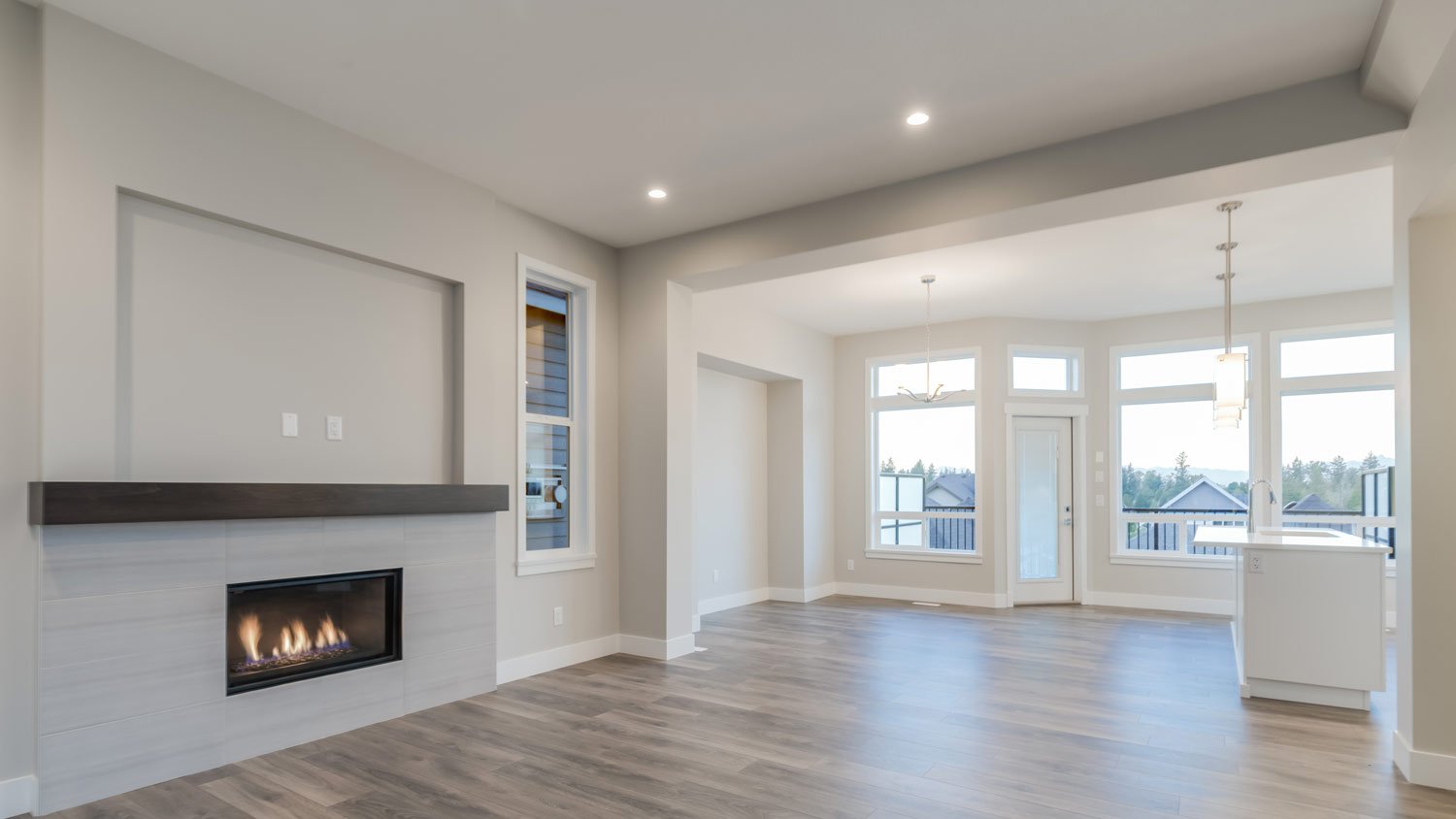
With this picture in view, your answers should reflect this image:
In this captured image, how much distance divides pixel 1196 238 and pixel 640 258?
387 cm

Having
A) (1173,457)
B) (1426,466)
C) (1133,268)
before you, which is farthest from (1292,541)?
(1173,457)

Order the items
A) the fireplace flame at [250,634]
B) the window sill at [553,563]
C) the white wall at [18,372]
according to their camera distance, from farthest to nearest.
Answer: the window sill at [553,563], the fireplace flame at [250,634], the white wall at [18,372]

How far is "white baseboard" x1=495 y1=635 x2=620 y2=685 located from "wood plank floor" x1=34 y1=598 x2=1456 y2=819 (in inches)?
3.6

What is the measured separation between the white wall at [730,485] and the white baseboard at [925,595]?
1037mm

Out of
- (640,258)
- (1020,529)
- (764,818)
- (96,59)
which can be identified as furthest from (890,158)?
(1020,529)

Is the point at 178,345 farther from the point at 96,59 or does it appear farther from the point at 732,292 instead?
the point at 732,292

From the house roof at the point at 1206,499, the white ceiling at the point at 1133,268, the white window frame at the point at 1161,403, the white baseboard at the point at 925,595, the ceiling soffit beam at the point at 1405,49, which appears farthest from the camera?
the white baseboard at the point at 925,595

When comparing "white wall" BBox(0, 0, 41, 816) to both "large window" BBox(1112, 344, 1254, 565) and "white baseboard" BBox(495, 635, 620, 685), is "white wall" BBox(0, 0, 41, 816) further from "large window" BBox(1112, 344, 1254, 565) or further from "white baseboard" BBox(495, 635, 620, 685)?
"large window" BBox(1112, 344, 1254, 565)

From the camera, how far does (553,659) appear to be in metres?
5.15

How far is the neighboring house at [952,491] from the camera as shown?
8320 mm

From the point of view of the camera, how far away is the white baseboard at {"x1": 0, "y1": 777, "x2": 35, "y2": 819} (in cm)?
282

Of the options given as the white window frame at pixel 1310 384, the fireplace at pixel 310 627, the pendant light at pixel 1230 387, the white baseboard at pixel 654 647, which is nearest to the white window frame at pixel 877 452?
the white window frame at pixel 1310 384

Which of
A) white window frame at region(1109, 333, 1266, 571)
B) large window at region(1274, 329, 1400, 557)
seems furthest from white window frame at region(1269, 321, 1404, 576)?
white window frame at region(1109, 333, 1266, 571)

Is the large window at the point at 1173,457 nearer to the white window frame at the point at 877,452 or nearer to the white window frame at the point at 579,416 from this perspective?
the white window frame at the point at 877,452
